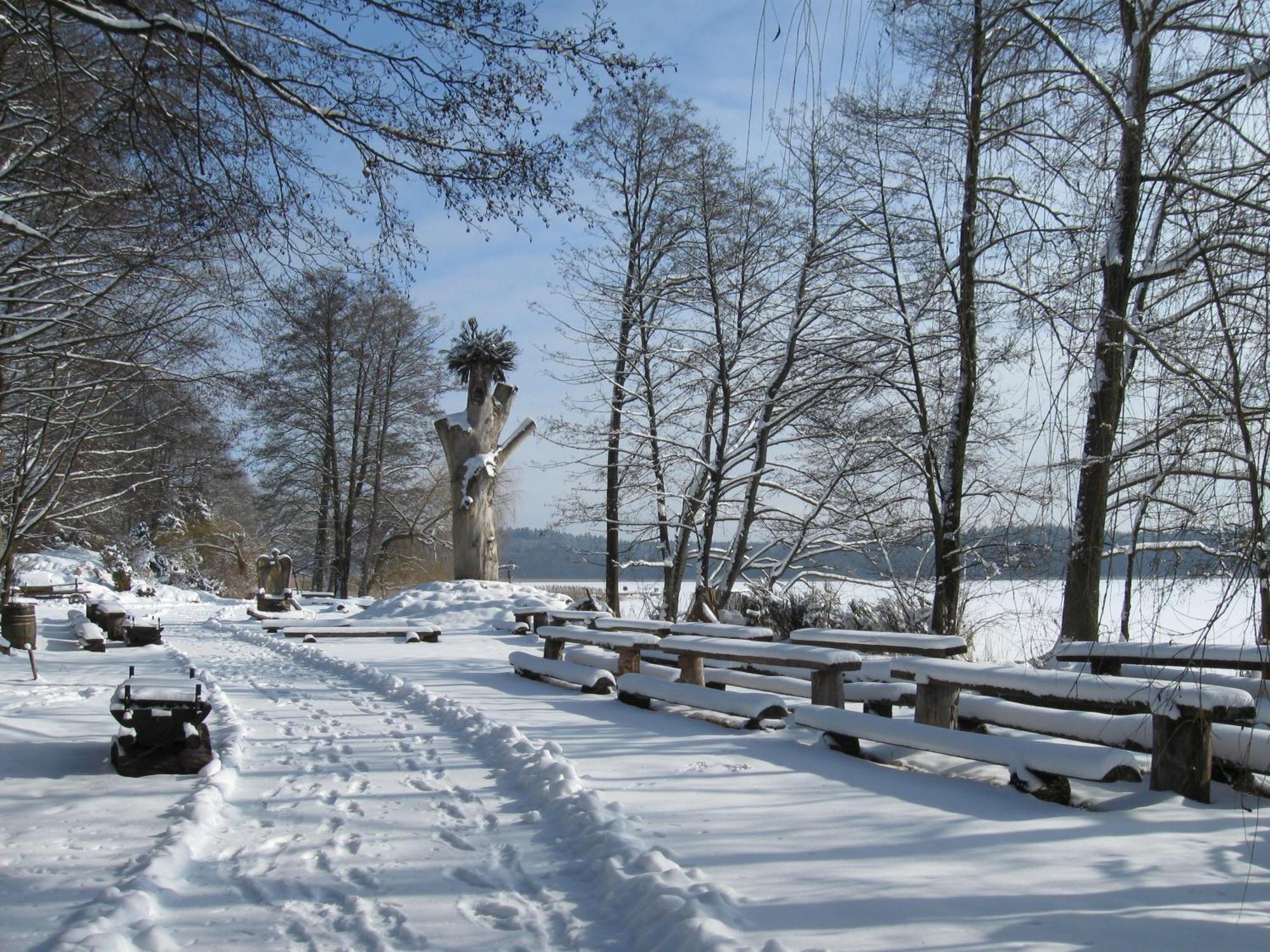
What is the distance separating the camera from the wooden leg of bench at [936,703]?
19.4 feet

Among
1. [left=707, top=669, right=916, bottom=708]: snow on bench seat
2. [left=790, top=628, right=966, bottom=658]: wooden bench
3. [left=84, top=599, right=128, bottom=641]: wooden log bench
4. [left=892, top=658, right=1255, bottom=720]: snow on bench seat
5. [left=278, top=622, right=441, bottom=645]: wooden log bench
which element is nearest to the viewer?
[left=892, top=658, right=1255, bottom=720]: snow on bench seat

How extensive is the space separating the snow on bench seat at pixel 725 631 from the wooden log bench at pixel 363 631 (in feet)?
22.3

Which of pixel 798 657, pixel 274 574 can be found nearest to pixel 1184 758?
pixel 798 657

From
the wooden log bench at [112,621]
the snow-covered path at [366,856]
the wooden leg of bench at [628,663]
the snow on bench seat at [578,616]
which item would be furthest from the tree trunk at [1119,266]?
the wooden log bench at [112,621]

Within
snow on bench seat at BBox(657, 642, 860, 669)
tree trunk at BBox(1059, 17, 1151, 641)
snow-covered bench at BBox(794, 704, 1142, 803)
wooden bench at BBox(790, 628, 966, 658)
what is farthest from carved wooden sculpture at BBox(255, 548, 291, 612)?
tree trunk at BBox(1059, 17, 1151, 641)

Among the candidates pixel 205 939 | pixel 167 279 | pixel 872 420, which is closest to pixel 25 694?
pixel 167 279

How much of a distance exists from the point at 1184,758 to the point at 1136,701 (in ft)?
1.18

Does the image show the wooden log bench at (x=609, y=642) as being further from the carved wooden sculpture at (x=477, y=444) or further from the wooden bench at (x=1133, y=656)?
the carved wooden sculpture at (x=477, y=444)

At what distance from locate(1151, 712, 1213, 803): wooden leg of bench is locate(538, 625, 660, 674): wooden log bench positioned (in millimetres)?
4407

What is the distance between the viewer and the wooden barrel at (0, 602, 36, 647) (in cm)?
1249

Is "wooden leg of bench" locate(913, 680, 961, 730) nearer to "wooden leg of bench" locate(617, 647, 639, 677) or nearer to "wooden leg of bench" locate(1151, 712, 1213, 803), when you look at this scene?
"wooden leg of bench" locate(1151, 712, 1213, 803)

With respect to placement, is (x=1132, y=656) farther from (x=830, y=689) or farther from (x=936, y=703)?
(x=830, y=689)

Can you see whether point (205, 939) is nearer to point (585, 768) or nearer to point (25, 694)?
point (585, 768)

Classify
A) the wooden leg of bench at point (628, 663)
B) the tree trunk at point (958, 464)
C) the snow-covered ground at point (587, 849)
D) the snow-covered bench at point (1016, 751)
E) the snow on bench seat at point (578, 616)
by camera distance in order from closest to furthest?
the snow-covered ground at point (587, 849), the snow-covered bench at point (1016, 751), the wooden leg of bench at point (628, 663), the snow on bench seat at point (578, 616), the tree trunk at point (958, 464)
